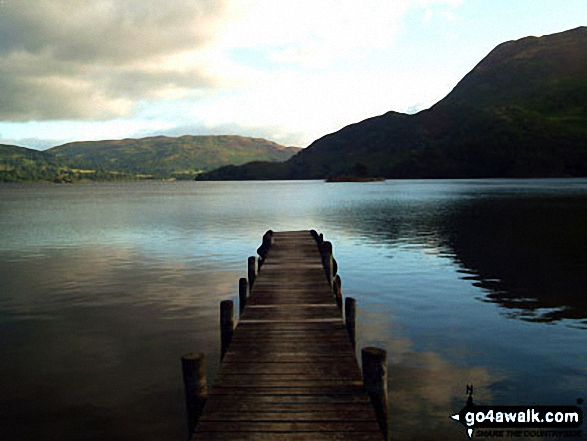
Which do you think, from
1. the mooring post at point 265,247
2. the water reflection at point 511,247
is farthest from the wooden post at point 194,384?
the mooring post at point 265,247

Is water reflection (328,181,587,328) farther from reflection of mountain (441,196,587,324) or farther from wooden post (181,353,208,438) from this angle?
wooden post (181,353,208,438)

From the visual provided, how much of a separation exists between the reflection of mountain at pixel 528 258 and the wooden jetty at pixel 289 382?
10.9 meters

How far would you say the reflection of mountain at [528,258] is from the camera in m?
19.8

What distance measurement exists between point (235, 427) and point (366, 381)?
8.54 ft

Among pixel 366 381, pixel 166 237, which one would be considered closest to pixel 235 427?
pixel 366 381

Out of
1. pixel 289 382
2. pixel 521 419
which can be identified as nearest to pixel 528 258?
pixel 521 419

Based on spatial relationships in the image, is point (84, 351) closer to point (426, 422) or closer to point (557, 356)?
point (426, 422)

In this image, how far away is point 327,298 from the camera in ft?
50.4

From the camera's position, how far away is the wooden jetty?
7.34 m

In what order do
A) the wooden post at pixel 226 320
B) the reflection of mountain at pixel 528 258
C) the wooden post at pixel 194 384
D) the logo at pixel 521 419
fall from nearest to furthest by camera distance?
the wooden post at pixel 194 384
the logo at pixel 521 419
the wooden post at pixel 226 320
the reflection of mountain at pixel 528 258

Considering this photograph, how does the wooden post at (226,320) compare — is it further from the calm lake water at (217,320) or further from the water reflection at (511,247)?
the water reflection at (511,247)

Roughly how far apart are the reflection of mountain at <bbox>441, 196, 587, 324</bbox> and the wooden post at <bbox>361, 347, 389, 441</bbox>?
12.3 metres

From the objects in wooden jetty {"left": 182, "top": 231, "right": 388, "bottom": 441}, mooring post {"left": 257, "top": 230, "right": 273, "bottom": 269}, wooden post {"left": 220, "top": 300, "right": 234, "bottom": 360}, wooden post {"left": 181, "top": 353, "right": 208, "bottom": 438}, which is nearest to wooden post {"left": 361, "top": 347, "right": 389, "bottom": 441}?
wooden jetty {"left": 182, "top": 231, "right": 388, "bottom": 441}

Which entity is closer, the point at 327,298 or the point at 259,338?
the point at 259,338
